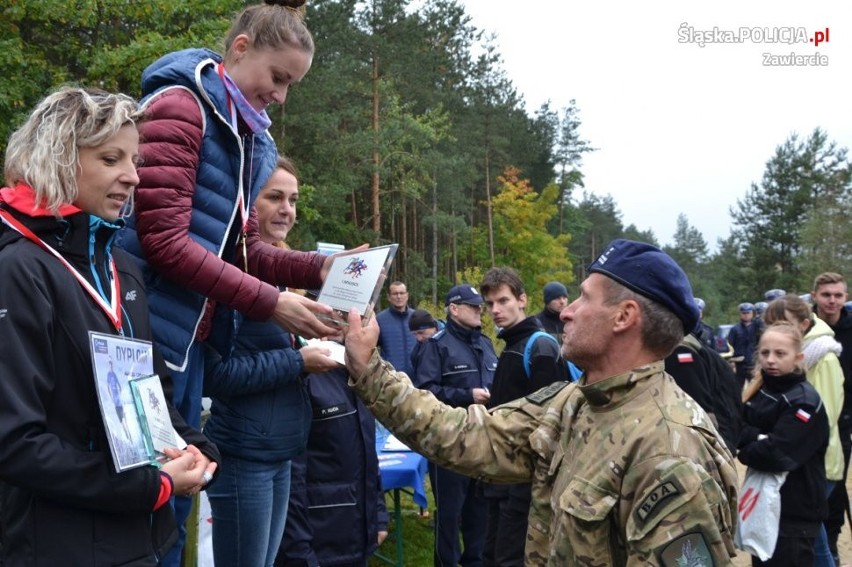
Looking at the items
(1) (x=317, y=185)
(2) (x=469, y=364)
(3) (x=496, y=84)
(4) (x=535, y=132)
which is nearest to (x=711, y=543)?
(2) (x=469, y=364)

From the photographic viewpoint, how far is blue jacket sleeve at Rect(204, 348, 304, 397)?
2.81m

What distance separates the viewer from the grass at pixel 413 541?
6602 millimetres

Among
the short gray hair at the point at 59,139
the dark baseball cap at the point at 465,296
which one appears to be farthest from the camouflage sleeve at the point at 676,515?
the dark baseball cap at the point at 465,296

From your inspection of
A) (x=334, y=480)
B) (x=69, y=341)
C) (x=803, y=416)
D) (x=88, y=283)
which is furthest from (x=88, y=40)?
(x=69, y=341)

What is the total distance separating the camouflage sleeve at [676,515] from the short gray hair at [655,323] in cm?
42

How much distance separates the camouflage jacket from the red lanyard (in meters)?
0.82

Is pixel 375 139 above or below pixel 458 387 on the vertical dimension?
above

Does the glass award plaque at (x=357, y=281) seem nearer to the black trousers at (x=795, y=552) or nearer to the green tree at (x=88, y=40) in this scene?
the black trousers at (x=795, y=552)

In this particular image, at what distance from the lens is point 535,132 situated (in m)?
46.8

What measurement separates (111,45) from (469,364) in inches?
571

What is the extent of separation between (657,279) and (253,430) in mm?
1709

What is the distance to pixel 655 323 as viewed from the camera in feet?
7.44

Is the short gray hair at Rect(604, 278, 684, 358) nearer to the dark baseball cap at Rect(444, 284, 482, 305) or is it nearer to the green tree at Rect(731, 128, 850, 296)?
the dark baseball cap at Rect(444, 284, 482, 305)

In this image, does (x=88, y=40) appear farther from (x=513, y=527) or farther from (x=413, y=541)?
(x=513, y=527)
